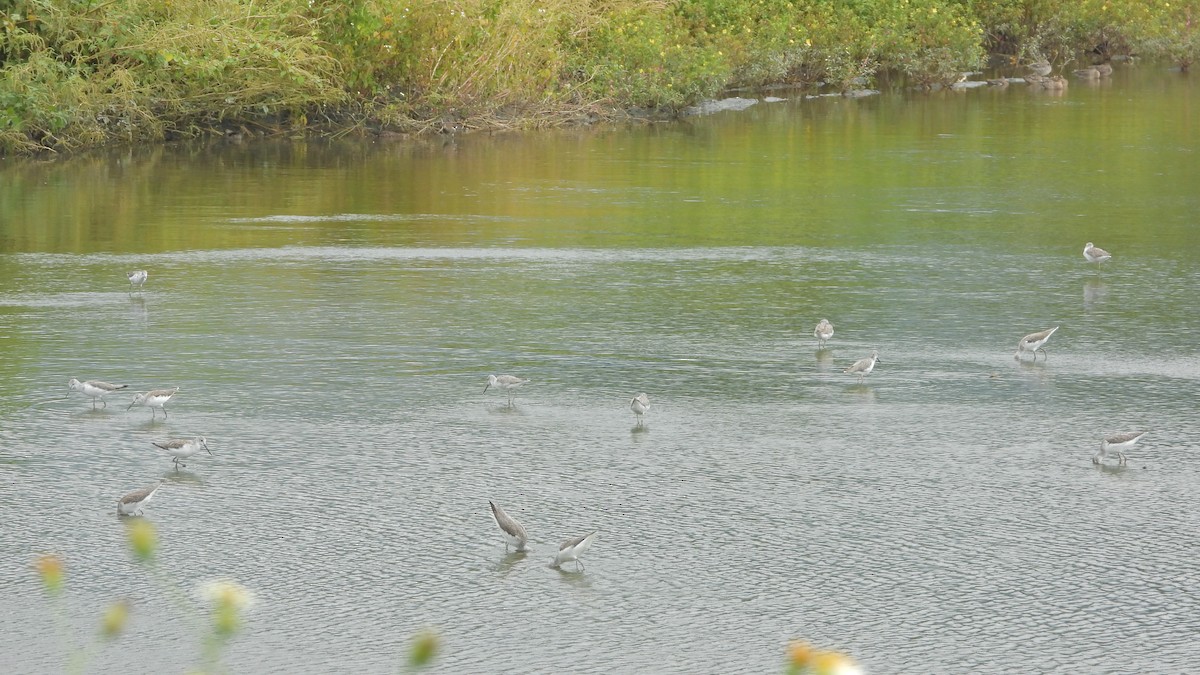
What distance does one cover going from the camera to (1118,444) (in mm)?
8844

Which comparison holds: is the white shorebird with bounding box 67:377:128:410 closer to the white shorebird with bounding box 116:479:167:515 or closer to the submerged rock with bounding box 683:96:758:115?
the white shorebird with bounding box 116:479:167:515

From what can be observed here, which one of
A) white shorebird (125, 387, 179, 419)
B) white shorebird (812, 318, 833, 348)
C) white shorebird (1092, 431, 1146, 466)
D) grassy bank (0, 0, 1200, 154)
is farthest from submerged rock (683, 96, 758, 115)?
white shorebird (1092, 431, 1146, 466)

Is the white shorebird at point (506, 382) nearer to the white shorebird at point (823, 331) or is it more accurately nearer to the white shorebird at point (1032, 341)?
the white shorebird at point (823, 331)

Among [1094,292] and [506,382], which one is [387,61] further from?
[506,382]

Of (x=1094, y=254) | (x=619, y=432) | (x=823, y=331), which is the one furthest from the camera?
(x=1094, y=254)

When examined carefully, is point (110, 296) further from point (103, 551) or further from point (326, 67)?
point (326, 67)

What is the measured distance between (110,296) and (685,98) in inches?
825

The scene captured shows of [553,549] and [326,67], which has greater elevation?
[326,67]

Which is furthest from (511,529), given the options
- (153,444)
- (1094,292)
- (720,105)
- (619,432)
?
(720,105)

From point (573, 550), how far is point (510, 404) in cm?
299

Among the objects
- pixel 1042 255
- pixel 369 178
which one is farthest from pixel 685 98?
pixel 1042 255

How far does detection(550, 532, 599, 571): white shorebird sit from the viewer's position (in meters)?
7.28

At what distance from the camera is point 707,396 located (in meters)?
10.4

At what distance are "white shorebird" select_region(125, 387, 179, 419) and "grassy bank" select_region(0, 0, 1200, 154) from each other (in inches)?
603
